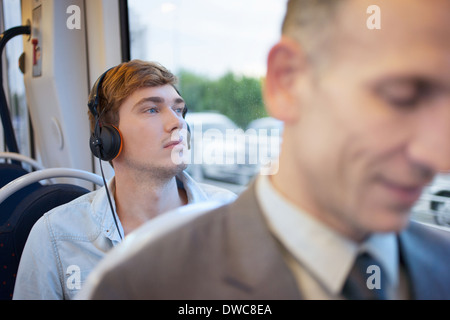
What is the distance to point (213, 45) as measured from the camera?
147cm

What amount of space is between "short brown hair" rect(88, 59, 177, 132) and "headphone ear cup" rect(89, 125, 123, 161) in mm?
72

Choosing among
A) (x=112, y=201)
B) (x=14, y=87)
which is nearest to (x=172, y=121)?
(x=112, y=201)

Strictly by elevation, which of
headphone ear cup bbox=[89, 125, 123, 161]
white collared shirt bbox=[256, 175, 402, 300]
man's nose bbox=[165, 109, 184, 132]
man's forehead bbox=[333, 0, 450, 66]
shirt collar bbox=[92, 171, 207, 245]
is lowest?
shirt collar bbox=[92, 171, 207, 245]

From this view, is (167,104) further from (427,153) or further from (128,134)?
(427,153)

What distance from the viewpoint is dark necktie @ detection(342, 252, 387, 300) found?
0.48 meters

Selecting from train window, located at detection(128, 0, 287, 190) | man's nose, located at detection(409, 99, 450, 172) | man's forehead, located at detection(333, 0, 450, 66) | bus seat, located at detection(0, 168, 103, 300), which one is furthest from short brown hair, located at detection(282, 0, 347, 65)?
bus seat, located at detection(0, 168, 103, 300)

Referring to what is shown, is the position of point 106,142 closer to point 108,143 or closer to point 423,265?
point 108,143

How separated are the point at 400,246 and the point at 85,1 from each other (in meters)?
1.63

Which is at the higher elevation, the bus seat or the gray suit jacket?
the gray suit jacket

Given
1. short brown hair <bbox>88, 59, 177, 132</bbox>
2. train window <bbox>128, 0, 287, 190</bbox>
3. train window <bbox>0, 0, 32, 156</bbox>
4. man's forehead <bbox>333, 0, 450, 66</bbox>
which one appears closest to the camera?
man's forehead <bbox>333, 0, 450, 66</bbox>

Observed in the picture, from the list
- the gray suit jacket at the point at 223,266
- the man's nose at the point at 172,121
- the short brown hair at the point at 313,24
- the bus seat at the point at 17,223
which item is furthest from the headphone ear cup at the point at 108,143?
the short brown hair at the point at 313,24

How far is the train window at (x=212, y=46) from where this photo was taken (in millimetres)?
1021

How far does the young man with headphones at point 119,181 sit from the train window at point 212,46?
193 mm

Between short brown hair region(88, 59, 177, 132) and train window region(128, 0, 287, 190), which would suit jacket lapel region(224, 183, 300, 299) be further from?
short brown hair region(88, 59, 177, 132)
